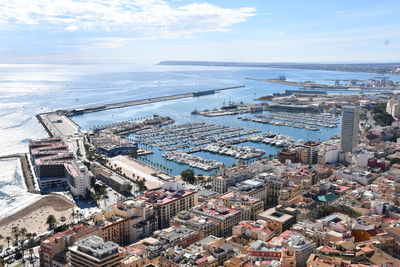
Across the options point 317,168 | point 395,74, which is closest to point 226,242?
point 317,168

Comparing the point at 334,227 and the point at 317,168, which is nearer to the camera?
the point at 334,227

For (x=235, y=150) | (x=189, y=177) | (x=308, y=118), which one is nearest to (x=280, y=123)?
(x=308, y=118)

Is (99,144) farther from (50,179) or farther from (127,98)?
(127,98)

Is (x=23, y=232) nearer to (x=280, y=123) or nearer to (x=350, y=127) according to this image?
(x=350, y=127)

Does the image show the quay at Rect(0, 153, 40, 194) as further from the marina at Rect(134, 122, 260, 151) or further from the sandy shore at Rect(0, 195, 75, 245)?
the marina at Rect(134, 122, 260, 151)

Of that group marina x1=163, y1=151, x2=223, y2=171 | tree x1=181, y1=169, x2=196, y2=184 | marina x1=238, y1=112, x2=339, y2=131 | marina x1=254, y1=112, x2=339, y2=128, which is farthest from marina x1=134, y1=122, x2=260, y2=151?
tree x1=181, y1=169, x2=196, y2=184

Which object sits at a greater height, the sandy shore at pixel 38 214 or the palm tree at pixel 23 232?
the palm tree at pixel 23 232

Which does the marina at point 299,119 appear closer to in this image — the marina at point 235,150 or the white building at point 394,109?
the white building at point 394,109

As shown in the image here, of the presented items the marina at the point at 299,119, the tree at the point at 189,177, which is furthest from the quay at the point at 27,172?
the marina at the point at 299,119
